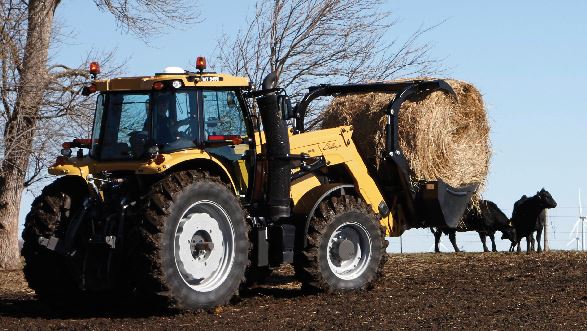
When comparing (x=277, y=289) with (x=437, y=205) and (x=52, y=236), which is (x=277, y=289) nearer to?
(x=437, y=205)

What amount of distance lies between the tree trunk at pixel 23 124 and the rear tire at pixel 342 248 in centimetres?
816

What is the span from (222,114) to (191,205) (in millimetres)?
1333

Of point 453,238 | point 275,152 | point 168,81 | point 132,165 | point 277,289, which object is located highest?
point 168,81

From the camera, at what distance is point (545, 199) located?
23562 millimetres

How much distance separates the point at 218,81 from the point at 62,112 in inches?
357

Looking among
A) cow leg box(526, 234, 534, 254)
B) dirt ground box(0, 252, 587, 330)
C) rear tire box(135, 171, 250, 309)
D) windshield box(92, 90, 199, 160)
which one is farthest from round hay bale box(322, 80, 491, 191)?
cow leg box(526, 234, 534, 254)

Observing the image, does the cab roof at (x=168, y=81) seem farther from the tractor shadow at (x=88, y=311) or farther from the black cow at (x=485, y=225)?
the black cow at (x=485, y=225)

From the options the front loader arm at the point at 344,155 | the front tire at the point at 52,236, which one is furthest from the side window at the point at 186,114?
the front loader arm at the point at 344,155

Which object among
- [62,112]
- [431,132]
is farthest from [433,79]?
[62,112]

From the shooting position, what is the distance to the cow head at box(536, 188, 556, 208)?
924 inches

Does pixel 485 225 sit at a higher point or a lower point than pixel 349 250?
higher

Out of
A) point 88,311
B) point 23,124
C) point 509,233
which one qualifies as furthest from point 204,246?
point 509,233

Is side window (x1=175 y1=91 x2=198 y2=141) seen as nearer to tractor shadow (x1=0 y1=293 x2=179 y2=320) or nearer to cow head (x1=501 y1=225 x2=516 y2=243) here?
tractor shadow (x1=0 y1=293 x2=179 y2=320)

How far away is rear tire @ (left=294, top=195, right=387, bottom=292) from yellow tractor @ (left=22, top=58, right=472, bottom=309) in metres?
0.01
